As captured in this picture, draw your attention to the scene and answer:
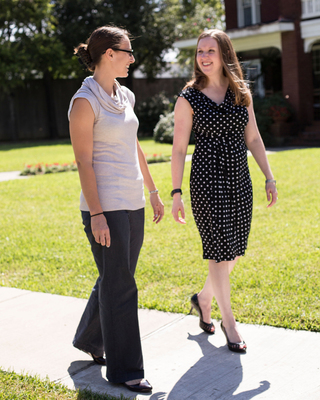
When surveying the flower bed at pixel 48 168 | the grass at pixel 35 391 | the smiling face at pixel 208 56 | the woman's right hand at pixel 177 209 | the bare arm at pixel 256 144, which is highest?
the smiling face at pixel 208 56

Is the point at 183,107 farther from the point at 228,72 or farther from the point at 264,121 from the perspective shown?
the point at 264,121

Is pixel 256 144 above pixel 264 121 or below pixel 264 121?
above

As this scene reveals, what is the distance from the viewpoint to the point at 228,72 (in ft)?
10.9

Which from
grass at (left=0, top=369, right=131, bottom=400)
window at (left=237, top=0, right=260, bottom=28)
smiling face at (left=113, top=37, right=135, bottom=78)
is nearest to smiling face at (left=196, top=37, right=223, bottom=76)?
smiling face at (left=113, top=37, right=135, bottom=78)

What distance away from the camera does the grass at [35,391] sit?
2.77 metres

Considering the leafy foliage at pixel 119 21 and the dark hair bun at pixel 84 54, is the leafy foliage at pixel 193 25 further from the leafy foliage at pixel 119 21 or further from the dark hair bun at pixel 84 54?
the dark hair bun at pixel 84 54

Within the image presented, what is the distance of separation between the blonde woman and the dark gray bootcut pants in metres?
0.57

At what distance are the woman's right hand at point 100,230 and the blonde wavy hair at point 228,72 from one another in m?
1.23

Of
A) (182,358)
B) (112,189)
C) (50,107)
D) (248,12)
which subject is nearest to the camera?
(112,189)

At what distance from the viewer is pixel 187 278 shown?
4730 mm

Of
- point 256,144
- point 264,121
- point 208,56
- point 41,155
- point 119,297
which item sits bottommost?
point 41,155

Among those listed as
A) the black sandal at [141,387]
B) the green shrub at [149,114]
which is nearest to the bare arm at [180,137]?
the black sandal at [141,387]

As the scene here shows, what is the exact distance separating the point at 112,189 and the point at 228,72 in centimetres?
119

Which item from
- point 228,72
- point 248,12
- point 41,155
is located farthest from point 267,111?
point 228,72
